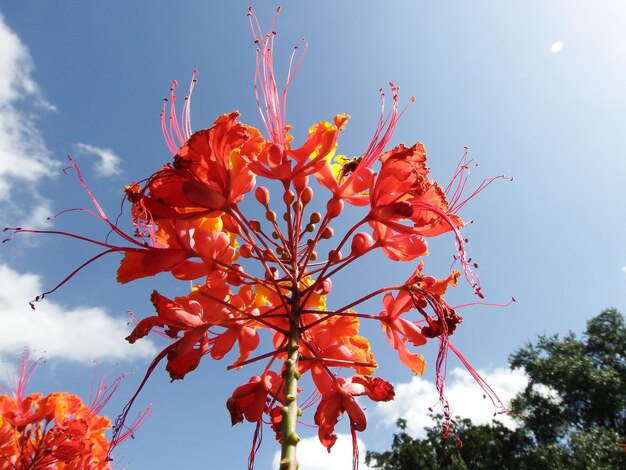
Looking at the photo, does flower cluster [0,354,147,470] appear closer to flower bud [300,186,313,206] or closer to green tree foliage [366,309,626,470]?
flower bud [300,186,313,206]

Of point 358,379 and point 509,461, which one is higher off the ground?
point 509,461

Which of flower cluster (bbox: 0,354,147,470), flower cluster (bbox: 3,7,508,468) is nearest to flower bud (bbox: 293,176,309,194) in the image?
flower cluster (bbox: 3,7,508,468)

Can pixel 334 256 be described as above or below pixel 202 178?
below

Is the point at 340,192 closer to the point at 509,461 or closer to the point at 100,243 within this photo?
the point at 100,243

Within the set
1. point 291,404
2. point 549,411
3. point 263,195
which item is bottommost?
point 291,404

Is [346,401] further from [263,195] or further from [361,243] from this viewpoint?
[263,195]

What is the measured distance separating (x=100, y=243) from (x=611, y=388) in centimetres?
2396

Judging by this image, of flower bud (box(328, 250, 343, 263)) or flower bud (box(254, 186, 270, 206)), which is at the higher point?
flower bud (box(254, 186, 270, 206))

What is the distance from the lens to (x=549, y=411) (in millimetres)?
20984

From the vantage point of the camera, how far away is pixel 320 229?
205 cm

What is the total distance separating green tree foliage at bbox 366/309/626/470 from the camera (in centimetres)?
2011

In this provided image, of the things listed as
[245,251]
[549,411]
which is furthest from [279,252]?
[549,411]

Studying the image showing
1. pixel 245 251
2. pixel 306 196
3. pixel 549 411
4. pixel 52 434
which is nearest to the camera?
pixel 245 251

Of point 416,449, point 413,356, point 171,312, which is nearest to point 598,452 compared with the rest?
point 416,449
